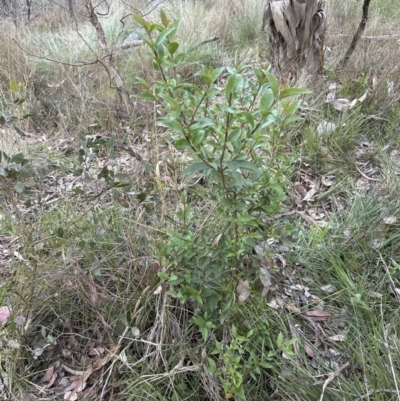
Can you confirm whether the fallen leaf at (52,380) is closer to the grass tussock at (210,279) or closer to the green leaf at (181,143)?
the grass tussock at (210,279)

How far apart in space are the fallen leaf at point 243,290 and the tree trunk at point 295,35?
93.5 inches

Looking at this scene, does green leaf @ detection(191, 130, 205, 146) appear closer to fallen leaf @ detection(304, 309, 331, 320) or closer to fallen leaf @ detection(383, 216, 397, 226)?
fallen leaf @ detection(304, 309, 331, 320)

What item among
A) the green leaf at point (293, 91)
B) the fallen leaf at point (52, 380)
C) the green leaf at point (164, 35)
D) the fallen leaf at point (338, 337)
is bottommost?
the fallen leaf at point (338, 337)

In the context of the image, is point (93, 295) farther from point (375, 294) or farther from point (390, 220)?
point (390, 220)

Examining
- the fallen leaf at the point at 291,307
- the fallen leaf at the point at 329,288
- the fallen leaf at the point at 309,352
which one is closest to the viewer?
the fallen leaf at the point at 309,352

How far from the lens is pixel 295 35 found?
3.44 m

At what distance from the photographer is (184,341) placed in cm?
169

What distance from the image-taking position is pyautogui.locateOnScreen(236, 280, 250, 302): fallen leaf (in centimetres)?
146

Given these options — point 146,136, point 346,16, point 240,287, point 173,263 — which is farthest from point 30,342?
point 346,16

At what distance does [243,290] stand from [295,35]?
9.05 feet

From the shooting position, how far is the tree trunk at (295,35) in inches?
131

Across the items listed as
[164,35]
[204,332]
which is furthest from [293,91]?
[204,332]

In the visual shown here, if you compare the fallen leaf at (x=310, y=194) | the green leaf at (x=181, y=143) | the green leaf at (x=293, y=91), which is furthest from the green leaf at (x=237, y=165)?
the fallen leaf at (x=310, y=194)

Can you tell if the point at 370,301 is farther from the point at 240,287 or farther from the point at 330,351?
the point at 240,287
